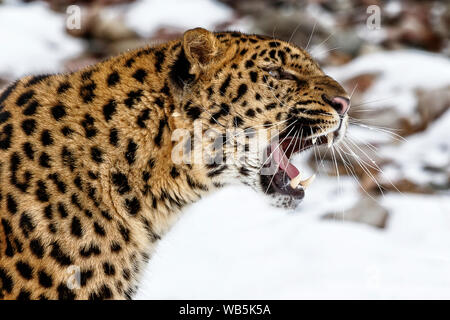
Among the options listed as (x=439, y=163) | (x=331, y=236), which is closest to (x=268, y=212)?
(x=331, y=236)

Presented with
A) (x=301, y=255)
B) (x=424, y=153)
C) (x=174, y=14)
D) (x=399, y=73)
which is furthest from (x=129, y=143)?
(x=174, y=14)

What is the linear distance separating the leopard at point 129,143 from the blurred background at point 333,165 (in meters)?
0.53

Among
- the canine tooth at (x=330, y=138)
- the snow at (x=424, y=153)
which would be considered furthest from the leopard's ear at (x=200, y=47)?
the snow at (x=424, y=153)

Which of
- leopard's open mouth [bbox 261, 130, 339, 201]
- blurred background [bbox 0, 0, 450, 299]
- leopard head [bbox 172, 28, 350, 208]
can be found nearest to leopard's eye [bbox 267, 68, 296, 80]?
leopard head [bbox 172, 28, 350, 208]

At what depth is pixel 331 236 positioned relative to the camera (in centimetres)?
920

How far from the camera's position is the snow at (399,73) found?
1263 centimetres

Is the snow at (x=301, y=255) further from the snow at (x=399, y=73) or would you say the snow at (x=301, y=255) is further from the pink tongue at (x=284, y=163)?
the snow at (x=399, y=73)

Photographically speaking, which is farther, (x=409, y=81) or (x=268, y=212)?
(x=409, y=81)

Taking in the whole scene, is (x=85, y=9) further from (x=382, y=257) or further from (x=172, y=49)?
(x=172, y=49)

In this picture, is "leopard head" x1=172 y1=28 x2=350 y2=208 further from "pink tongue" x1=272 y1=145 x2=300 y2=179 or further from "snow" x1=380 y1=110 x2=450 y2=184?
"snow" x1=380 y1=110 x2=450 y2=184

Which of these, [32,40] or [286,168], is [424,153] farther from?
[32,40]

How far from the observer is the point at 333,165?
11555 mm

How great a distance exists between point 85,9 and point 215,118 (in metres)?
13.5

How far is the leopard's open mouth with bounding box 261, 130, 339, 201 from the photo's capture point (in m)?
4.80
